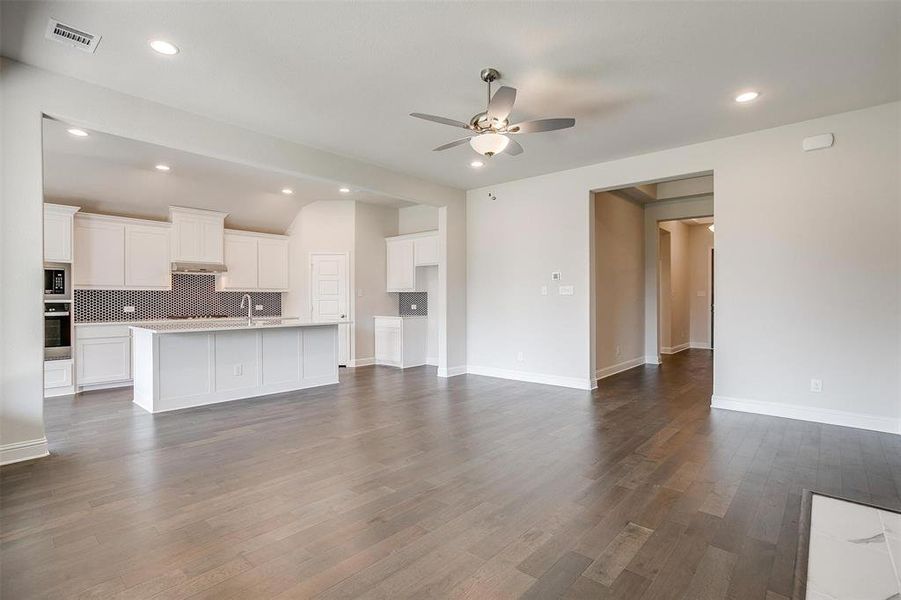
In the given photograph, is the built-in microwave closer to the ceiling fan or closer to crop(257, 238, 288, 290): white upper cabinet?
crop(257, 238, 288, 290): white upper cabinet

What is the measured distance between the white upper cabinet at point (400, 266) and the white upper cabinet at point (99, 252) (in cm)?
414

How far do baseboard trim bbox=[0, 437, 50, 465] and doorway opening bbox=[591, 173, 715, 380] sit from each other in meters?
5.64

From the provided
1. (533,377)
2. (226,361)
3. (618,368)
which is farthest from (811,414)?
(226,361)

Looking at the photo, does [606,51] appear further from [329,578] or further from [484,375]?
[484,375]

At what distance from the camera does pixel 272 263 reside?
8047 mm

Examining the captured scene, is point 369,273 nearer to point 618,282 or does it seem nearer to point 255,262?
point 255,262

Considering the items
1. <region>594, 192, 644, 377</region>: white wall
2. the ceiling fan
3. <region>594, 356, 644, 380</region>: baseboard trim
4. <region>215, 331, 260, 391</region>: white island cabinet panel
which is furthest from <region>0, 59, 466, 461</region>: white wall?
<region>594, 356, 644, 380</region>: baseboard trim

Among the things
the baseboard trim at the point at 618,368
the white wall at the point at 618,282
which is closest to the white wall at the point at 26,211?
the white wall at the point at 618,282

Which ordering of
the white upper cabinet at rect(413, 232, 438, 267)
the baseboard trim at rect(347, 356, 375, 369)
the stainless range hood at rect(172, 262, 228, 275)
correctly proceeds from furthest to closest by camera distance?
the baseboard trim at rect(347, 356, 375, 369) < the white upper cabinet at rect(413, 232, 438, 267) < the stainless range hood at rect(172, 262, 228, 275)

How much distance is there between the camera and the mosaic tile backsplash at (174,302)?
6301mm

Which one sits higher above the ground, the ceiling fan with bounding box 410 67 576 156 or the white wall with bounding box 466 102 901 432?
the ceiling fan with bounding box 410 67 576 156

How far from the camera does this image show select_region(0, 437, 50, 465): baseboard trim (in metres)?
3.19

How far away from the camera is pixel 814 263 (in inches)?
168

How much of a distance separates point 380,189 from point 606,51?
3379 mm
